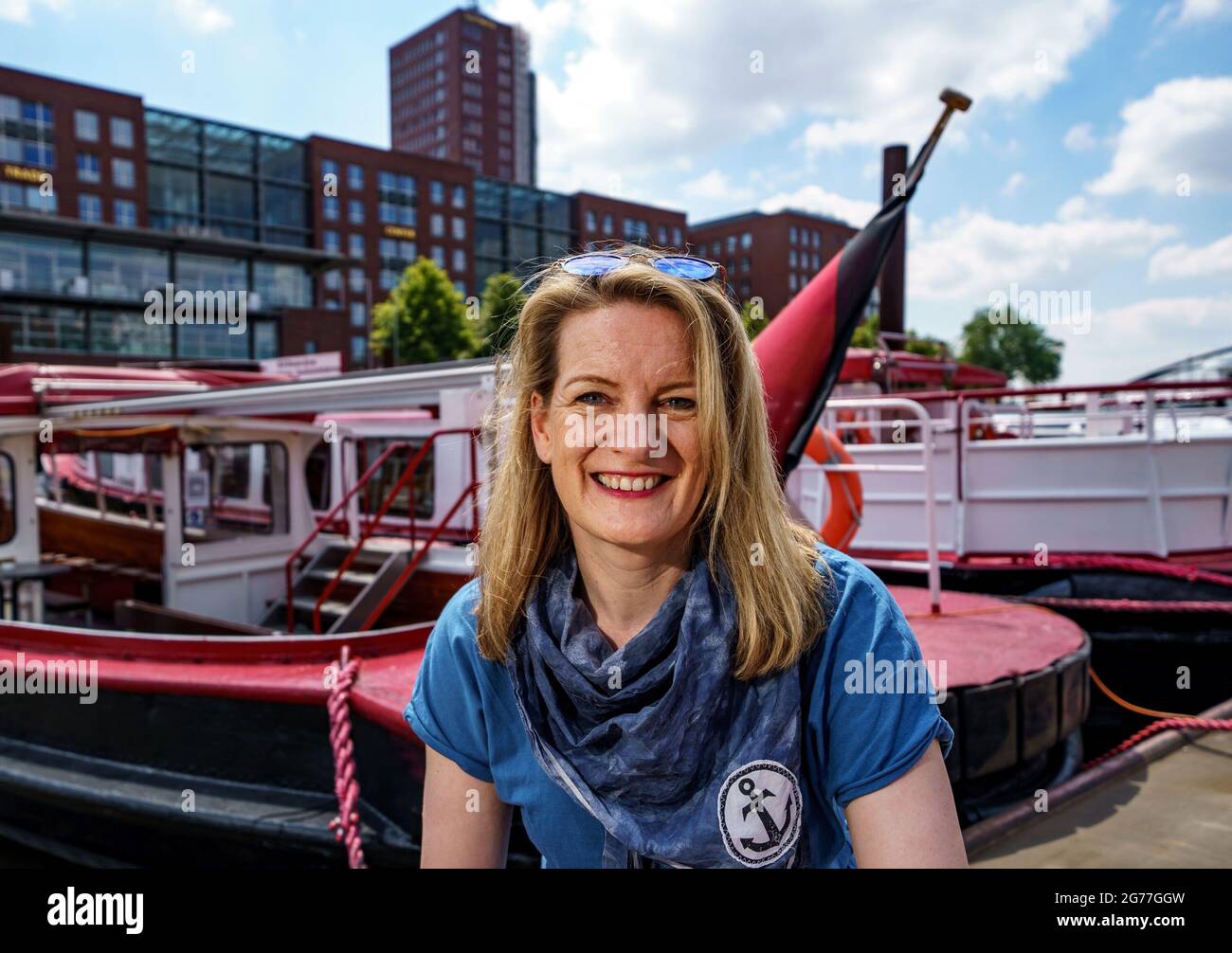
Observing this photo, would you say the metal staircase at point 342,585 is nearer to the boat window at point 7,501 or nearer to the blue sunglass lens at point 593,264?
the boat window at point 7,501

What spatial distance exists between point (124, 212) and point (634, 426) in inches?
2234

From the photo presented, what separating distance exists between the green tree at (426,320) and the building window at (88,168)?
18.1 meters

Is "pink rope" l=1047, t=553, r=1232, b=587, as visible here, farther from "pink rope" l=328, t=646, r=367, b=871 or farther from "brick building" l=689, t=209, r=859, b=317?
"brick building" l=689, t=209, r=859, b=317

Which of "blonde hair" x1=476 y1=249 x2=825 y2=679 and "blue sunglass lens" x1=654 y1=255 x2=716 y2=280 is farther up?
"blue sunglass lens" x1=654 y1=255 x2=716 y2=280

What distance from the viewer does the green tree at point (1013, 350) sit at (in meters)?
62.8

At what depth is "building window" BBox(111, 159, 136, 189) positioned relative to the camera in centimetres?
4825

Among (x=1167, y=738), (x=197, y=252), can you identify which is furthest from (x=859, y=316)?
(x=197, y=252)

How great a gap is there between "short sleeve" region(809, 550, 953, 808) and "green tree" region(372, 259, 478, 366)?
148ft

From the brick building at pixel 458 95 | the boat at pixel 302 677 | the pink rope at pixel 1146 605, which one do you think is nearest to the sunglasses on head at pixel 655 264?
the boat at pixel 302 677

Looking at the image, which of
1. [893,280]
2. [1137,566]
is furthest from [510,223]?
[1137,566]

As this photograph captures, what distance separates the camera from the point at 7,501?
20.4 feet

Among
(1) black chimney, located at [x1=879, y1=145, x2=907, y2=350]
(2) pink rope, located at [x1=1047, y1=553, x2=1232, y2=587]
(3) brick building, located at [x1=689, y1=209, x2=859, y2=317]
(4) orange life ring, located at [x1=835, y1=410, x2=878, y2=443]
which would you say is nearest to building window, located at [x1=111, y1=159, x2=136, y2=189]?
(3) brick building, located at [x1=689, y1=209, x2=859, y2=317]
